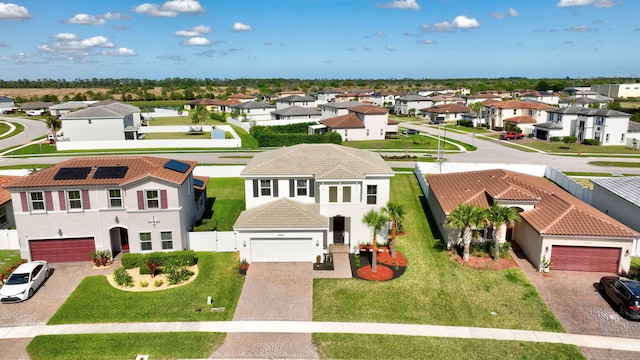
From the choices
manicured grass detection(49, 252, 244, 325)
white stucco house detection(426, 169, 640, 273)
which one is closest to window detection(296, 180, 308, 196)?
manicured grass detection(49, 252, 244, 325)

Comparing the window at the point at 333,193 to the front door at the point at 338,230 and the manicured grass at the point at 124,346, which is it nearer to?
the front door at the point at 338,230

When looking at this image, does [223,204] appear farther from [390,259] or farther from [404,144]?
[404,144]

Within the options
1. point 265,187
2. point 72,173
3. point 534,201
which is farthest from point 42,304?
point 534,201

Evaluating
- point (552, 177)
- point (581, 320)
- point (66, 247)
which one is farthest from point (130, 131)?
point (581, 320)

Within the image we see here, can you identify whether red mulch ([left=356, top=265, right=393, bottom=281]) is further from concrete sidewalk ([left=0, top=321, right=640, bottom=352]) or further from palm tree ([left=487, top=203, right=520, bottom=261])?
palm tree ([left=487, top=203, right=520, bottom=261])

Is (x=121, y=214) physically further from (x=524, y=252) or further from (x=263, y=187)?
(x=524, y=252)

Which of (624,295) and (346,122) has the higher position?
(346,122)
